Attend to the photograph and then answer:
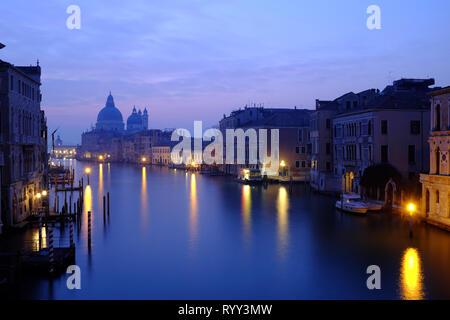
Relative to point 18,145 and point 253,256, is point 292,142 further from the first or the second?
point 253,256

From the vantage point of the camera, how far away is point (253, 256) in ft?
62.7

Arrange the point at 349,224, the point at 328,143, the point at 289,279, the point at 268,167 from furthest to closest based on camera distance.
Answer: the point at 268,167
the point at 328,143
the point at 349,224
the point at 289,279

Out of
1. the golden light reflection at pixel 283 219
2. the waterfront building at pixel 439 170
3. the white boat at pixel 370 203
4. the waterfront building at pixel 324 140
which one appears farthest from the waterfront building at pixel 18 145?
the waterfront building at pixel 324 140

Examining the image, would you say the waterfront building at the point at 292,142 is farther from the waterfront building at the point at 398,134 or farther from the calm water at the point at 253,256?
the calm water at the point at 253,256

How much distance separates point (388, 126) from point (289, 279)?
19574mm

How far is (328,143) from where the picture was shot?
135 ft

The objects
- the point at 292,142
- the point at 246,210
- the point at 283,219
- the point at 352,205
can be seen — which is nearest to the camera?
the point at 283,219

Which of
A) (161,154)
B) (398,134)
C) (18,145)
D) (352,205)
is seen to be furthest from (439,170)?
(161,154)

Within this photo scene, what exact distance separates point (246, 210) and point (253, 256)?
525 inches

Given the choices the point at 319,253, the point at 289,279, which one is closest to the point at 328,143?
the point at 319,253

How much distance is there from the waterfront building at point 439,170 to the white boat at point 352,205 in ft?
13.1

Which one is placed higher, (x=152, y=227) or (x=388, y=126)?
(x=388, y=126)
